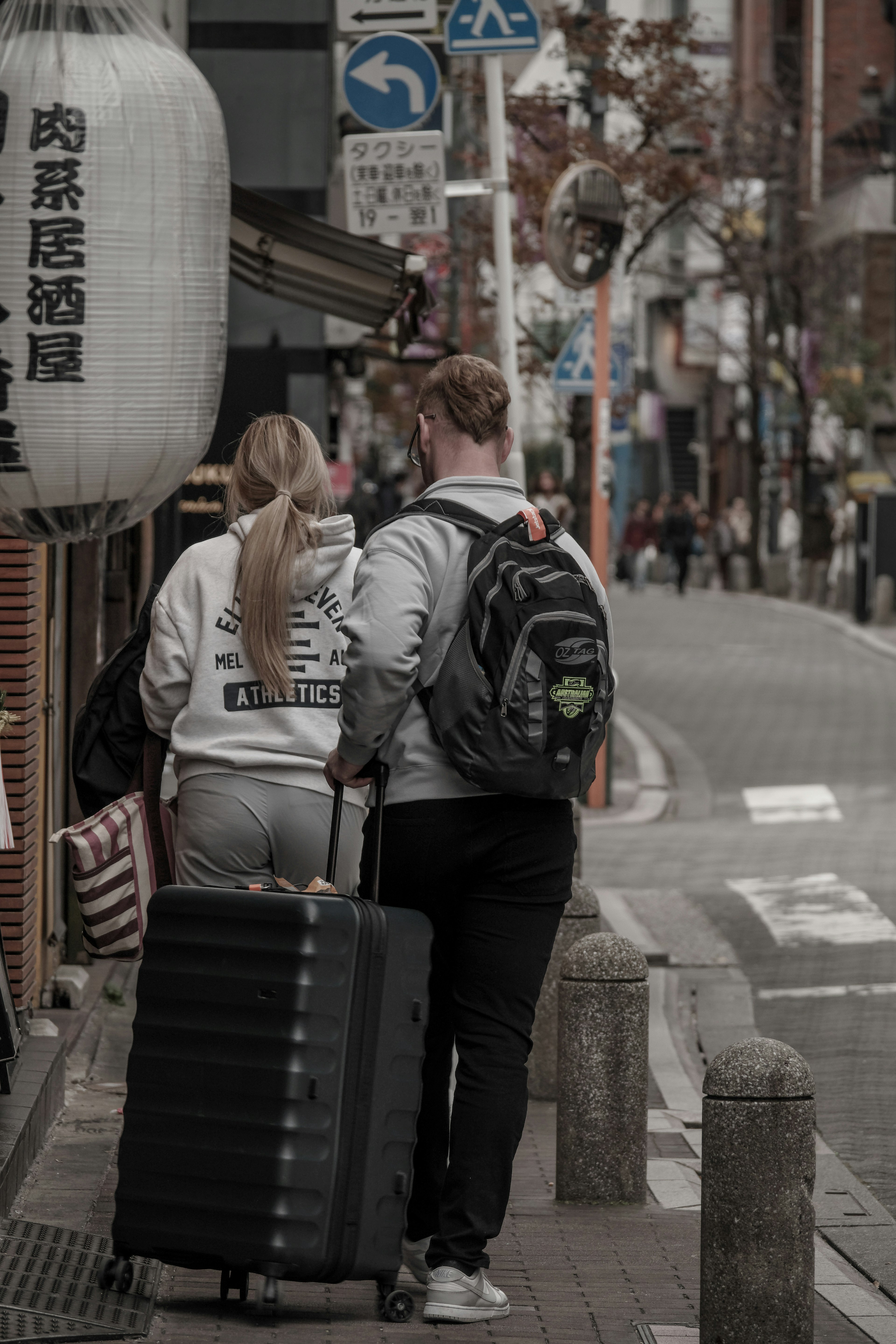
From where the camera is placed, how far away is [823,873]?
1210cm

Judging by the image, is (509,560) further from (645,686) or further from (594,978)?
(645,686)

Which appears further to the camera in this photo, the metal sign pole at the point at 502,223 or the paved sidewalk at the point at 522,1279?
the metal sign pole at the point at 502,223

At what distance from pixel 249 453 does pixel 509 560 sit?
811 mm

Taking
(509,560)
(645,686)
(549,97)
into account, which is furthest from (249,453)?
(645,686)

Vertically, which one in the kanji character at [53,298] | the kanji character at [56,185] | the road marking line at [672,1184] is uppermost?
the kanji character at [56,185]

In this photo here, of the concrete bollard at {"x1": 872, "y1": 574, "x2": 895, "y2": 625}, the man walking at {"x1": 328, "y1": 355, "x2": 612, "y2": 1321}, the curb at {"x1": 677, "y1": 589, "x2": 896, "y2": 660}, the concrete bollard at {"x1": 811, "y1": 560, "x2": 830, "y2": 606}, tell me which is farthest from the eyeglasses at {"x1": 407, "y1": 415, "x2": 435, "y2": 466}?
the concrete bollard at {"x1": 811, "y1": 560, "x2": 830, "y2": 606}

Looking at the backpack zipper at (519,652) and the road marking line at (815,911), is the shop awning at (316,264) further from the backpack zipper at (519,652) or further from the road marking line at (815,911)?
the backpack zipper at (519,652)

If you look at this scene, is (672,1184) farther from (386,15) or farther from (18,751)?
(386,15)

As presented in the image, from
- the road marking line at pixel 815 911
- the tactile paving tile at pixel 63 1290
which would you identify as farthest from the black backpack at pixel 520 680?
the road marking line at pixel 815 911

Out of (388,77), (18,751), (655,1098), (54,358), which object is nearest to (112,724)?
(54,358)

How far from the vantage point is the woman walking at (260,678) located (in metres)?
4.71

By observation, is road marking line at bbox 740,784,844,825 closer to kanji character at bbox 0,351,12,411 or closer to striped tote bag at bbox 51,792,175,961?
striped tote bag at bbox 51,792,175,961

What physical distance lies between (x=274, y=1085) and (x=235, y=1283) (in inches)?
22.6

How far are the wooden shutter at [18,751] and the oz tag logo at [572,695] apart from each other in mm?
2715
